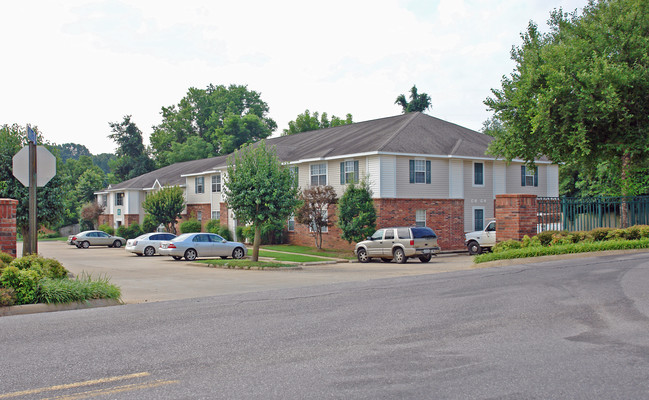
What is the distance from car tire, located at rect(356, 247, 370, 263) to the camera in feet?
94.9

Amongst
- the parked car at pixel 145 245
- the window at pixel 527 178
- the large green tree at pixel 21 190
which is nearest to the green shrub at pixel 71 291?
the large green tree at pixel 21 190

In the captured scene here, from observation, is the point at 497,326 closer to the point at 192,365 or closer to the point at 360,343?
the point at 360,343

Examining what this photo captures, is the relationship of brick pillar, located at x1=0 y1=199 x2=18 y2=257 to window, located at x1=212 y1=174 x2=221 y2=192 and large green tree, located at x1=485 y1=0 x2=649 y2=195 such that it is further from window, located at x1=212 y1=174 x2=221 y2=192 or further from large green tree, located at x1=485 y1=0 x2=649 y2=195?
window, located at x1=212 y1=174 x2=221 y2=192

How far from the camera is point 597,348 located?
716cm

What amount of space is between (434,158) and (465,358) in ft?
94.8

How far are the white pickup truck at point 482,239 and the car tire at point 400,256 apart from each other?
6033 mm

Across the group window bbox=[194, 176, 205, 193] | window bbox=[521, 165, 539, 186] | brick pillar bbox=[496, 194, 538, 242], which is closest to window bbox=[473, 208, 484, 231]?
window bbox=[521, 165, 539, 186]

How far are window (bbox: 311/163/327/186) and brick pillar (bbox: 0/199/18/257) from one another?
78.7 ft

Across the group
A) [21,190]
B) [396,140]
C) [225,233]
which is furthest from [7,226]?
[225,233]

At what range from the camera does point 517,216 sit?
64.6 ft

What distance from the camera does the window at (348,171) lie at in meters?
34.1

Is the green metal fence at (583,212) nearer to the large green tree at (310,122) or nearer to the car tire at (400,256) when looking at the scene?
the car tire at (400,256)

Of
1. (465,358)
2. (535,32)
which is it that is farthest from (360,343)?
(535,32)

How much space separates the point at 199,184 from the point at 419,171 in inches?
912
